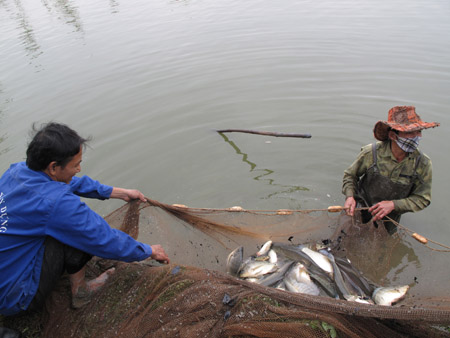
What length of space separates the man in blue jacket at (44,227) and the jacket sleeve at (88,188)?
65cm

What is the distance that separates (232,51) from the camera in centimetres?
1112

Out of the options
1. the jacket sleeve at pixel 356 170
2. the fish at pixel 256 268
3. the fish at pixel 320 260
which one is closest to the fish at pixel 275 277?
the fish at pixel 256 268

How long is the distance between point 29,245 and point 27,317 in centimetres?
77

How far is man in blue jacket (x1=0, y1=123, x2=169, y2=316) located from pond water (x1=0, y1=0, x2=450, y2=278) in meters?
2.84

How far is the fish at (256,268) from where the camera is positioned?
349cm

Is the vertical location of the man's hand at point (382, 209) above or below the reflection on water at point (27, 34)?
below

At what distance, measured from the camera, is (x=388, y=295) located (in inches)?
125

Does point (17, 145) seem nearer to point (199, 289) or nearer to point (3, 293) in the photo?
point (3, 293)

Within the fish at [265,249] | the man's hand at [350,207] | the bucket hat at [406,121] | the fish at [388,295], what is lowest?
the fish at [388,295]

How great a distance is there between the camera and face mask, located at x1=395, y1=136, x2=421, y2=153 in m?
3.40

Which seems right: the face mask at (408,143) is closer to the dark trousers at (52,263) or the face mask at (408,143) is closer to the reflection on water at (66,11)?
the dark trousers at (52,263)

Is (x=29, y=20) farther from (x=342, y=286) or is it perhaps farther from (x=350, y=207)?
(x=342, y=286)

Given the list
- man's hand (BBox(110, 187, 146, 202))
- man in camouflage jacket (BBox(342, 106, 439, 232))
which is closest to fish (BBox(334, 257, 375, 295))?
man in camouflage jacket (BBox(342, 106, 439, 232))

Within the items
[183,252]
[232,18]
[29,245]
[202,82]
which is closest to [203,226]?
[183,252]
